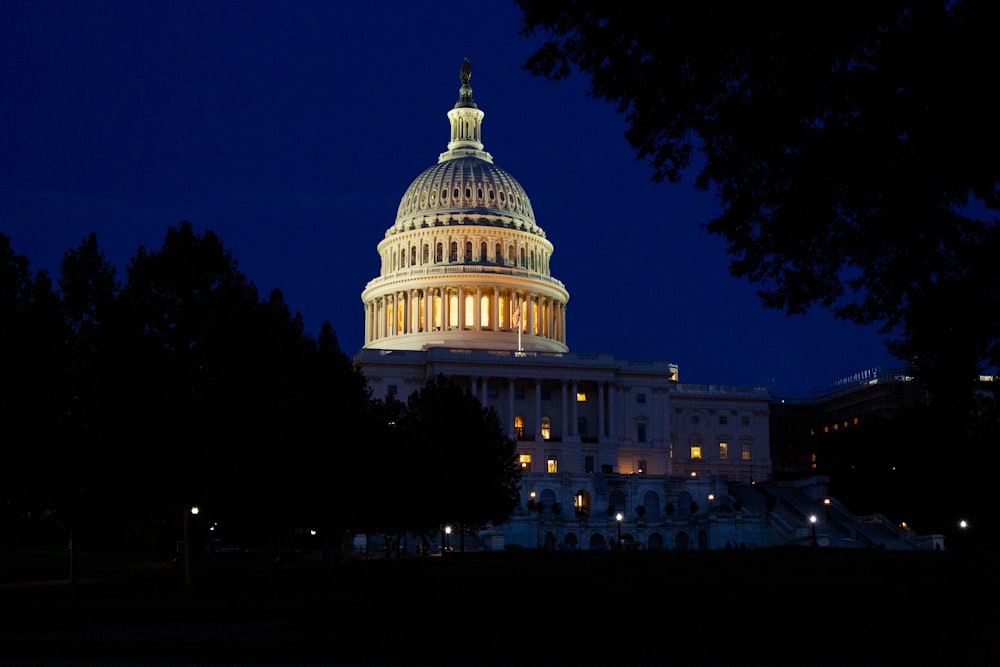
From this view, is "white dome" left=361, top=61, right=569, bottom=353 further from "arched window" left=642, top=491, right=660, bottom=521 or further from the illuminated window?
"arched window" left=642, top=491, right=660, bottom=521

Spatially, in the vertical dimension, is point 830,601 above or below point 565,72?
below

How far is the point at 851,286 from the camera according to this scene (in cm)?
2191

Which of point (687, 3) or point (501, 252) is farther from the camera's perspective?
point (501, 252)

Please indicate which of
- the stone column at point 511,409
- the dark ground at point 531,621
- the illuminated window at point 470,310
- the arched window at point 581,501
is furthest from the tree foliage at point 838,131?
the illuminated window at point 470,310

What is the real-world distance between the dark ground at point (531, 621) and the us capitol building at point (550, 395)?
2387 inches

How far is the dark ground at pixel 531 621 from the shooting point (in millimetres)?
21625

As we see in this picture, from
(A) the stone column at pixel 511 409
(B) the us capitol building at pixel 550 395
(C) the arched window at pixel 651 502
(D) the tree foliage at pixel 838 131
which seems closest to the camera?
(D) the tree foliage at pixel 838 131

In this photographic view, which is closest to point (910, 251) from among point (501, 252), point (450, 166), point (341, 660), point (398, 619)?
point (341, 660)

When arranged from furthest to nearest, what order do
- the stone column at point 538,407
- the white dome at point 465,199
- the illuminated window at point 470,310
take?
the white dome at point 465,199 < the illuminated window at point 470,310 < the stone column at point 538,407

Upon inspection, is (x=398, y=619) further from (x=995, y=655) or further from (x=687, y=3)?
(x=687, y=3)

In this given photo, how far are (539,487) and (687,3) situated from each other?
106396 mm

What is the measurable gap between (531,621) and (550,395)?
406ft

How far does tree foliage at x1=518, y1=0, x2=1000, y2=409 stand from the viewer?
17.6m

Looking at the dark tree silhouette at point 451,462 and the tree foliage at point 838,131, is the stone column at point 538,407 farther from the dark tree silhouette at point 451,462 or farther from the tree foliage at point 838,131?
the tree foliage at point 838,131
